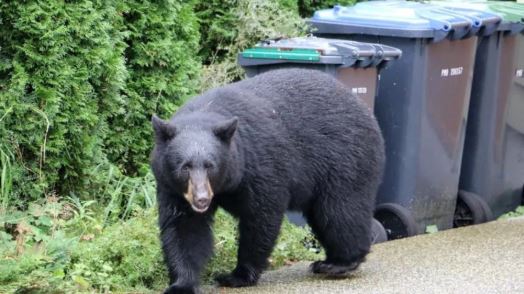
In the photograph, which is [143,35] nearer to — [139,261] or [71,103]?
[71,103]

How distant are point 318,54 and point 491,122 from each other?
94.1 inches

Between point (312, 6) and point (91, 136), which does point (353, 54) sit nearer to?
point (91, 136)

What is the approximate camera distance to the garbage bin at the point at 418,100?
8.98 meters

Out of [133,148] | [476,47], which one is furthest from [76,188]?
[476,47]

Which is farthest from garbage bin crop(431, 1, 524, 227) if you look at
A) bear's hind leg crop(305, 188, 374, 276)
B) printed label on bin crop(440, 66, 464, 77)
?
bear's hind leg crop(305, 188, 374, 276)

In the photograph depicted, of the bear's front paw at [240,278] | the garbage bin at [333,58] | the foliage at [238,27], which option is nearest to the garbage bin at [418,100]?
the garbage bin at [333,58]

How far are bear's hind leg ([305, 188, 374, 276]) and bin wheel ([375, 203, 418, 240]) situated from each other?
1.53 m

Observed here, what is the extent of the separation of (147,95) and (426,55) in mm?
2196

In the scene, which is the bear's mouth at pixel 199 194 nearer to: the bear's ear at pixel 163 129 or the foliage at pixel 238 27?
the bear's ear at pixel 163 129

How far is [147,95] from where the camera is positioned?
29.8ft

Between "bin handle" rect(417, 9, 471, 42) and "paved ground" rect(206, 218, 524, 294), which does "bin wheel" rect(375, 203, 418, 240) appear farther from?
"bin handle" rect(417, 9, 471, 42)

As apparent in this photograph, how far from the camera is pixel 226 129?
6469 millimetres

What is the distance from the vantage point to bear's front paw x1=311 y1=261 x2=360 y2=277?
743 centimetres

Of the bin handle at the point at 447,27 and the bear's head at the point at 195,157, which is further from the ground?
the bin handle at the point at 447,27
